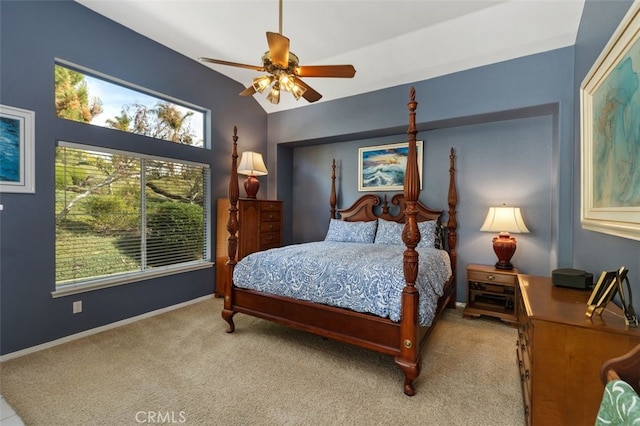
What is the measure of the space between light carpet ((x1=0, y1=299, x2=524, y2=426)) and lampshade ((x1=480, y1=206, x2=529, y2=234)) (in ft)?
3.54

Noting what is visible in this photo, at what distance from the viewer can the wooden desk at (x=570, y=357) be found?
1188 mm

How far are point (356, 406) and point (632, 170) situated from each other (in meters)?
1.92

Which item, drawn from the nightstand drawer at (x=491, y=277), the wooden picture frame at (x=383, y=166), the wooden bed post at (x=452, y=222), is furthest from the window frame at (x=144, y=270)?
the nightstand drawer at (x=491, y=277)

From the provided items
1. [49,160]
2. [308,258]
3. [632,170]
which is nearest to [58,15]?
[49,160]

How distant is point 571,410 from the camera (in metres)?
1.26

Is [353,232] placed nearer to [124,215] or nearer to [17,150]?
[124,215]

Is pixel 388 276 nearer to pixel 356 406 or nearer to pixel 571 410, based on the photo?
pixel 356 406

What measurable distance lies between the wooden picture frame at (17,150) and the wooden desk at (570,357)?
377 cm

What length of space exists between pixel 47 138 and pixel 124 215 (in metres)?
0.97

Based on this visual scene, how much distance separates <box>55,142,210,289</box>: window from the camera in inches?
108

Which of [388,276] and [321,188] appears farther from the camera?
[321,188]

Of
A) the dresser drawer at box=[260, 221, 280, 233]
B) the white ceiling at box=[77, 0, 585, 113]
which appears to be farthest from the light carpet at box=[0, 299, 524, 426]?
the white ceiling at box=[77, 0, 585, 113]

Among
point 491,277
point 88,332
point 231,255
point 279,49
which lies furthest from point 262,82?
point 491,277

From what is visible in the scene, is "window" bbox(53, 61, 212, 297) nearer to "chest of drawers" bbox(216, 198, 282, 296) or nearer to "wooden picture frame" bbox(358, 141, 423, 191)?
"chest of drawers" bbox(216, 198, 282, 296)
